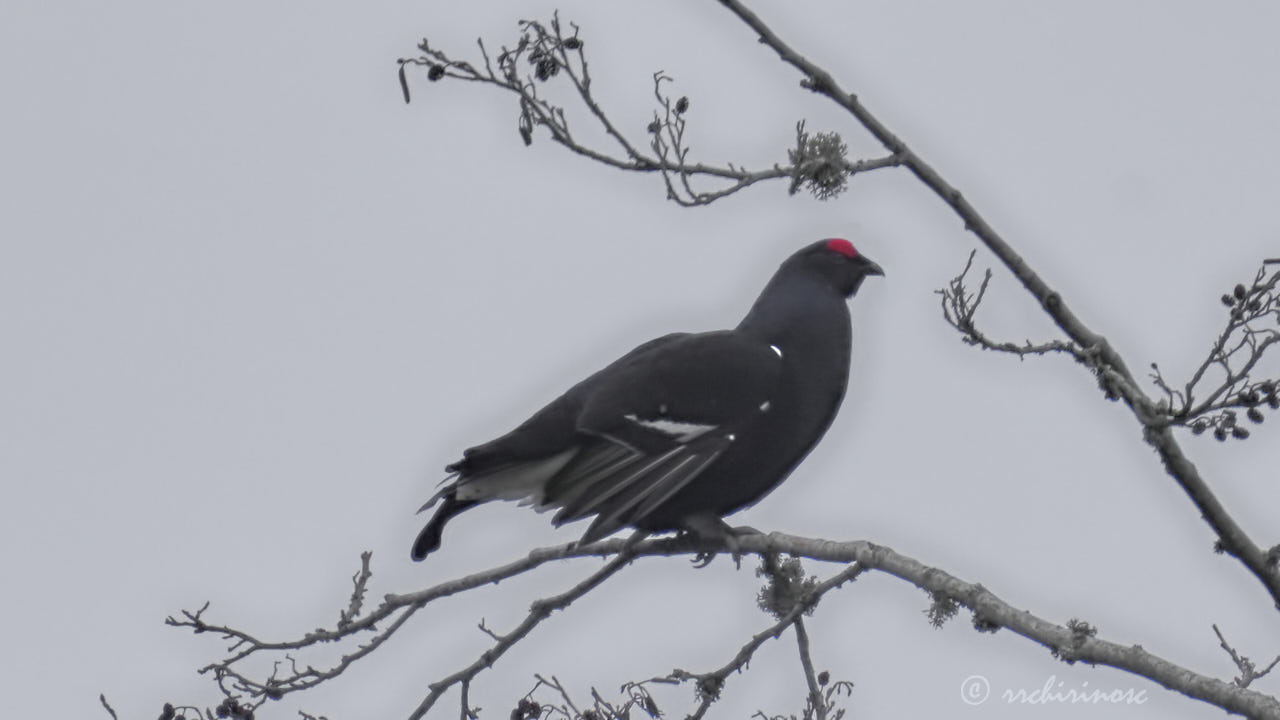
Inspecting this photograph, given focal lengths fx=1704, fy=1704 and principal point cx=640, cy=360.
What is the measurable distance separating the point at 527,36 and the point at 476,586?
191 centimetres

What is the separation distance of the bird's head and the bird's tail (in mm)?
2052

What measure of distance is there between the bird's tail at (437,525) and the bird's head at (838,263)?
205 centimetres

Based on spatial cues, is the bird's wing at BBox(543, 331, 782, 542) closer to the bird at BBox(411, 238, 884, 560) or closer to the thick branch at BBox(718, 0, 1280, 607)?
the bird at BBox(411, 238, 884, 560)

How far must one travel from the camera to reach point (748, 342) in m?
7.51

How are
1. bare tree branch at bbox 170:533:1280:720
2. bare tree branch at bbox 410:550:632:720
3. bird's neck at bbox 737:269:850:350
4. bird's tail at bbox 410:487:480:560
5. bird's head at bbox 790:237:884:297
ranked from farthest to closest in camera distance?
bird's head at bbox 790:237:884:297 → bird's neck at bbox 737:269:850:350 → bird's tail at bbox 410:487:480:560 → bare tree branch at bbox 410:550:632:720 → bare tree branch at bbox 170:533:1280:720

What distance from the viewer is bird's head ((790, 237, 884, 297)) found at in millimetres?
8164

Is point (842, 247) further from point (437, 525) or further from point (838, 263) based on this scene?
point (437, 525)

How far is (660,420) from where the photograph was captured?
712 centimetres

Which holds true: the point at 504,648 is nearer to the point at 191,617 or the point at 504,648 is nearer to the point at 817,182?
the point at 191,617

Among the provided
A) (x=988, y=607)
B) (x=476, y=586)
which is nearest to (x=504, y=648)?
(x=476, y=586)

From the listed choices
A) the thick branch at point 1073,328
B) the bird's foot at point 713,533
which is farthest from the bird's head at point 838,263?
the thick branch at point 1073,328

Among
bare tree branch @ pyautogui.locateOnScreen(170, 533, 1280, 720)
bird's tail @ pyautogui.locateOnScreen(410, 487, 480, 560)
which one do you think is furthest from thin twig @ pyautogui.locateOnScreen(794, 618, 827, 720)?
bird's tail @ pyautogui.locateOnScreen(410, 487, 480, 560)

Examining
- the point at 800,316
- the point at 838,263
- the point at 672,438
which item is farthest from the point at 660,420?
the point at 838,263

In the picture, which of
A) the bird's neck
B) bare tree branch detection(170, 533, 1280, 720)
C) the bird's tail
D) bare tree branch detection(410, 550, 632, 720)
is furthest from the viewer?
the bird's neck
